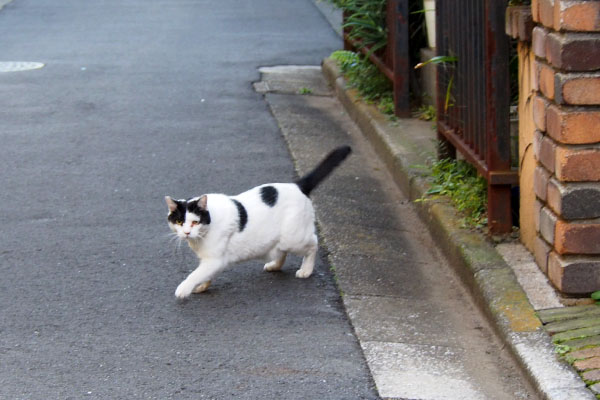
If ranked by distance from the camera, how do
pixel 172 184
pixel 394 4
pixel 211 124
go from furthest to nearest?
pixel 211 124, pixel 394 4, pixel 172 184

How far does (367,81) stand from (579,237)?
16.2 feet

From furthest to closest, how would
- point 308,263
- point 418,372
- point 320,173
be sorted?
point 320,173
point 308,263
point 418,372

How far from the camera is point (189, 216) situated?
4770 mm

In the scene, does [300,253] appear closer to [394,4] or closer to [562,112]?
[562,112]

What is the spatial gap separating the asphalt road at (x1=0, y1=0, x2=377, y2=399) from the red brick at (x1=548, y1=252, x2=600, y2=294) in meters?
0.98

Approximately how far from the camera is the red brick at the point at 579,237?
437cm

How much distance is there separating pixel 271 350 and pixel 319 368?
0.27 m

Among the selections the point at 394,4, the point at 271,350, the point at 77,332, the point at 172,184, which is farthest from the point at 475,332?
the point at 394,4

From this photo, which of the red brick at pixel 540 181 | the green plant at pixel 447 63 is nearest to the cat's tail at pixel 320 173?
the green plant at pixel 447 63

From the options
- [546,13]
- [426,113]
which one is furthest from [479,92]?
[426,113]

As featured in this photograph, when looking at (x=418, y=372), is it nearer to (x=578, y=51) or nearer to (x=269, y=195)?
(x=269, y=195)

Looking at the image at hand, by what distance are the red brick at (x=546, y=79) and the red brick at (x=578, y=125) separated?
0.14 meters

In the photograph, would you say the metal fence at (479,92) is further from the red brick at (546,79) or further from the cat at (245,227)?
the cat at (245,227)

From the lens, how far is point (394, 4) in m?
8.03
